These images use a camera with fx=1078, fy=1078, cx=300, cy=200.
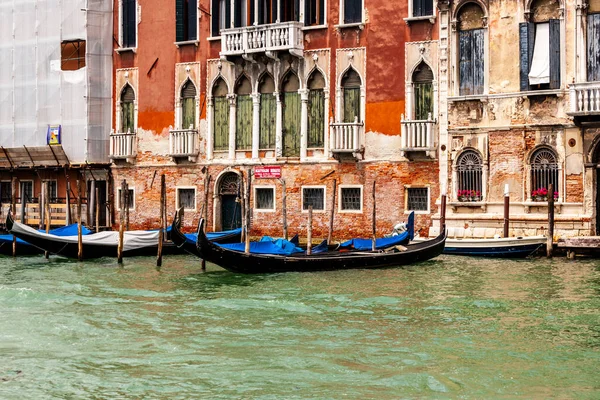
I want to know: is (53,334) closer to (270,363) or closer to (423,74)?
(270,363)

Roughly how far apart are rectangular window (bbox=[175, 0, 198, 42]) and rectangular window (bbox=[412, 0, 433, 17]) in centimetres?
480

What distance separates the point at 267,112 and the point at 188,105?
6.22ft

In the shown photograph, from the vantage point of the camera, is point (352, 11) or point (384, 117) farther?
point (352, 11)

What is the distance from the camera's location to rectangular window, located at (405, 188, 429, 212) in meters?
18.5

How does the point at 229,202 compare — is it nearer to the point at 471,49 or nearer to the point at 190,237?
the point at 190,237

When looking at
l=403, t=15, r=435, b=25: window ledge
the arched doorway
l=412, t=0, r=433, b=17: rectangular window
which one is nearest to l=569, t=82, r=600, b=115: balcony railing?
l=403, t=15, r=435, b=25: window ledge

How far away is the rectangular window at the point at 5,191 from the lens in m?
24.1

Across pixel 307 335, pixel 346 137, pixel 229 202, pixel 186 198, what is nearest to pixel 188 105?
pixel 186 198

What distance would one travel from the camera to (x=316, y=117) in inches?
778

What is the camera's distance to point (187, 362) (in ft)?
30.0

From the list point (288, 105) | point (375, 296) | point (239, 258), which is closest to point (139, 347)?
point (375, 296)

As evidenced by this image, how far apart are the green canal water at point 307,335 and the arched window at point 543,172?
213 centimetres

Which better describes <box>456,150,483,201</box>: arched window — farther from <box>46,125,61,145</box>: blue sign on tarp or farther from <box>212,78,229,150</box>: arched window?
<box>46,125,61,145</box>: blue sign on tarp

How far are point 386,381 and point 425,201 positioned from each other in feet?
33.8
